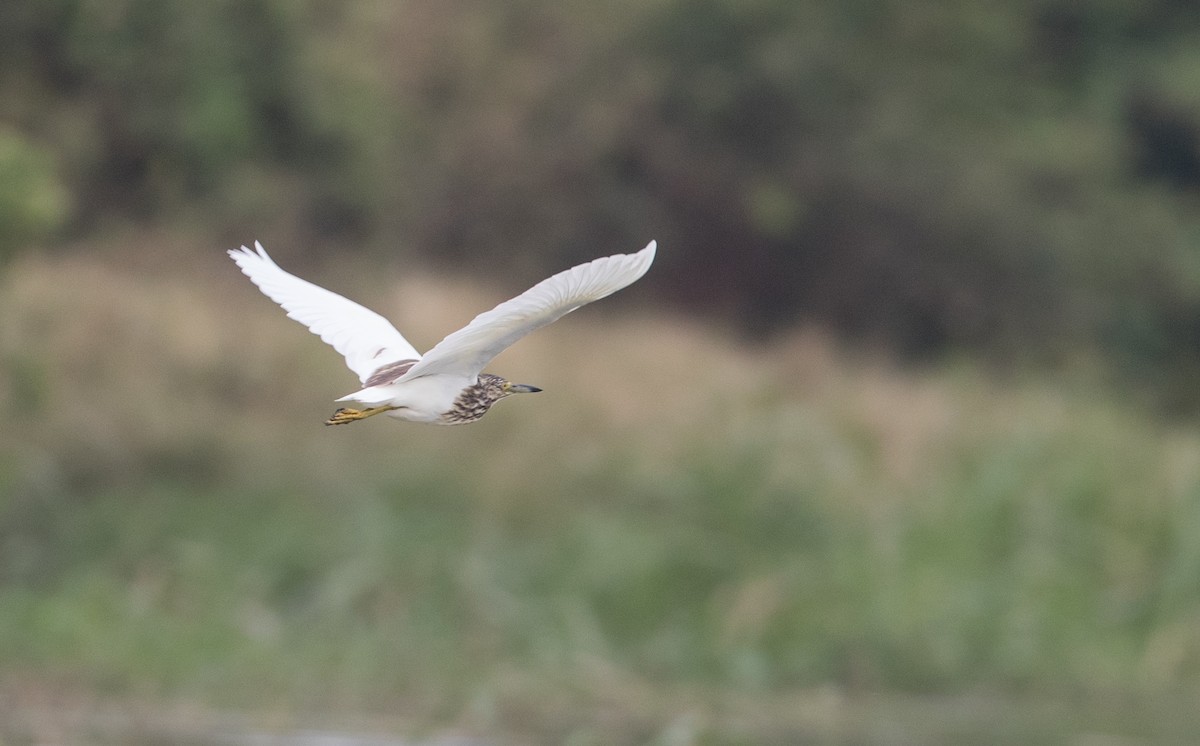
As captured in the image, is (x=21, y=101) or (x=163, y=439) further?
(x=21, y=101)

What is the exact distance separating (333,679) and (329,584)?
3.11ft

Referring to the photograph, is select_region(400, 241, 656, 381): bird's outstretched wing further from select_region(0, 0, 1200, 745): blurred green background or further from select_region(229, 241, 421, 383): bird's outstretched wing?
select_region(0, 0, 1200, 745): blurred green background

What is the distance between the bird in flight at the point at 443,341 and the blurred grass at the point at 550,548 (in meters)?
3.40

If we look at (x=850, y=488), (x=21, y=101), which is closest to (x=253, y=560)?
(x=850, y=488)

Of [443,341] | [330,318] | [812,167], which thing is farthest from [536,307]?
[812,167]

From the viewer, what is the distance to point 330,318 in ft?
19.5

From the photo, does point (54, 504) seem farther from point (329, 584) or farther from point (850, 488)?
point (850, 488)

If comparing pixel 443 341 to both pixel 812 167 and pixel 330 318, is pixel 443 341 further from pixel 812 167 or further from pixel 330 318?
pixel 812 167

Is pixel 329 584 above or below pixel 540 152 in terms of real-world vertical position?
below

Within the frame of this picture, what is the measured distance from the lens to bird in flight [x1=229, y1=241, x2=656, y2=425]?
15.7ft

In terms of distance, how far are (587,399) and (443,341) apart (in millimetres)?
8192

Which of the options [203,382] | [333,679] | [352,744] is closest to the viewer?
[352,744]

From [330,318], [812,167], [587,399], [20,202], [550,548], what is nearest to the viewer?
[330,318]

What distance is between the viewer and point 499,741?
8.90 meters
